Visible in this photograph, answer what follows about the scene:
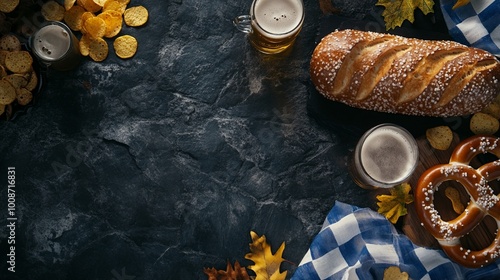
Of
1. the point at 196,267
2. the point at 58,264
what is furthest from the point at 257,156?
the point at 58,264

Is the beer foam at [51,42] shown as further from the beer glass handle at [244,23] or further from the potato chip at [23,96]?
the beer glass handle at [244,23]

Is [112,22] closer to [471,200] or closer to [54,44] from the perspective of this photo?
[54,44]

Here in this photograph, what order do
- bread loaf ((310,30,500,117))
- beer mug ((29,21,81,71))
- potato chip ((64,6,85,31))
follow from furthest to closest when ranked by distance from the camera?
potato chip ((64,6,85,31)), beer mug ((29,21,81,71)), bread loaf ((310,30,500,117))

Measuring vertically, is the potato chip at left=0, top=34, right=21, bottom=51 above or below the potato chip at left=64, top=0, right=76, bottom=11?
below

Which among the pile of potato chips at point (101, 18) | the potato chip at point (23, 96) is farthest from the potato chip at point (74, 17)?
the potato chip at point (23, 96)

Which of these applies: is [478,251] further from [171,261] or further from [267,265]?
[171,261]

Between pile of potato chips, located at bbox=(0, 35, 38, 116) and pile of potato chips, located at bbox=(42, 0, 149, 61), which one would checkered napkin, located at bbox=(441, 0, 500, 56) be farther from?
pile of potato chips, located at bbox=(0, 35, 38, 116)

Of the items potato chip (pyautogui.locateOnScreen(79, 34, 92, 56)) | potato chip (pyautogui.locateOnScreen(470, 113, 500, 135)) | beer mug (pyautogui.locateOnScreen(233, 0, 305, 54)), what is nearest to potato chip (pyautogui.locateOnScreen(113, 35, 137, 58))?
potato chip (pyautogui.locateOnScreen(79, 34, 92, 56))
